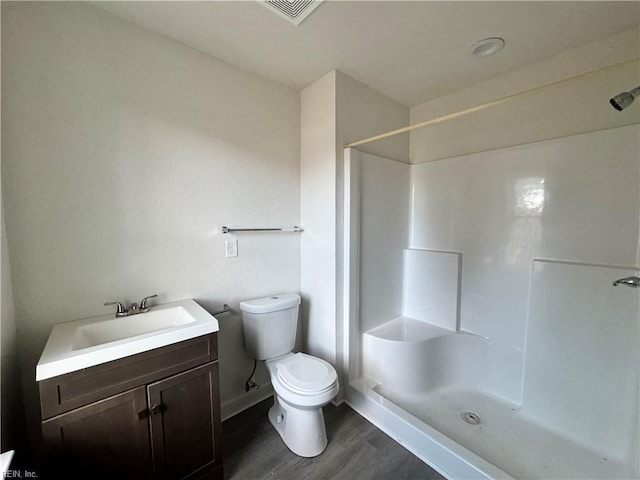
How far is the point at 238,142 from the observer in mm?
1750

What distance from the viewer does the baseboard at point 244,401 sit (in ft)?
5.83

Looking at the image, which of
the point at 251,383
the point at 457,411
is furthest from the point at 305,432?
the point at 457,411

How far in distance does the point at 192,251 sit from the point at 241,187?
53 cm

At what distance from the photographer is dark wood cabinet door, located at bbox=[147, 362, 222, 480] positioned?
111 cm

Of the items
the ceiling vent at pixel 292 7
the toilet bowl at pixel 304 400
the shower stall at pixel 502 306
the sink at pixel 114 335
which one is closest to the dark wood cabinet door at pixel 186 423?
the sink at pixel 114 335

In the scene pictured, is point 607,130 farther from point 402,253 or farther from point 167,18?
point 167,18

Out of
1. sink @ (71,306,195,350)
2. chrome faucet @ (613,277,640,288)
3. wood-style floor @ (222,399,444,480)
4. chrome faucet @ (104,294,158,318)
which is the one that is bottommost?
wood-style floor @ (222,399,444,480)

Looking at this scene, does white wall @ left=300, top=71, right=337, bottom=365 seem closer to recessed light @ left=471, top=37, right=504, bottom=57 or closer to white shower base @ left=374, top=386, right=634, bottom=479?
white shower base @ left=374, top=386, right=634, bottom=479

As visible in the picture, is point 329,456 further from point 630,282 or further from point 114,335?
point 630,282

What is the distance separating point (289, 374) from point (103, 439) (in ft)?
2.73

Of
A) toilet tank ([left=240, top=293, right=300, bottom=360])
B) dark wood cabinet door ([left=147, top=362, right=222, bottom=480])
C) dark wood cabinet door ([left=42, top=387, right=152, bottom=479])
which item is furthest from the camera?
toilet tank ([left=240, top=293, right=300, bottom=360])

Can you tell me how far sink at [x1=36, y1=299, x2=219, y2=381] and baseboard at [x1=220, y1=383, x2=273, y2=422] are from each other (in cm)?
80

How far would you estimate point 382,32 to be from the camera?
145 centimetres

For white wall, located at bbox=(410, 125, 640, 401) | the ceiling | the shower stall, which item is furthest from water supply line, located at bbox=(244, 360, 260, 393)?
the ceiling
